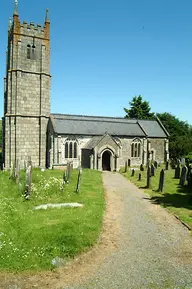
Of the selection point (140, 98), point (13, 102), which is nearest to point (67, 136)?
point (13, 102)

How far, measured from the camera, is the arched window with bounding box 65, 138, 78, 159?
112ft

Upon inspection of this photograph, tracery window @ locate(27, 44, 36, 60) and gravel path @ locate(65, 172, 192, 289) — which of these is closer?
gravel path @ locate(65, 172, 192, 289)

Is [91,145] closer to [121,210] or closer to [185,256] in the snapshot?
[121,210]

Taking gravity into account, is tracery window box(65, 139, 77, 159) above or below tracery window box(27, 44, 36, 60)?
below

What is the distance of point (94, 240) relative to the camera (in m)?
8.91

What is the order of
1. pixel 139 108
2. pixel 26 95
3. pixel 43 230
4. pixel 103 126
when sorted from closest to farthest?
pixel 43 230, pixel 26 95, pixel 103 126, pixel 139 108

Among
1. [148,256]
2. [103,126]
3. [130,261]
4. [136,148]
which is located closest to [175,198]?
[148,256]

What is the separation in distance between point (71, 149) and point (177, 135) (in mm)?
28459

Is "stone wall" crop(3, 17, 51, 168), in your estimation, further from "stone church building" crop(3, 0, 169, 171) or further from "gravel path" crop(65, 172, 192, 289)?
"gravel path" crop(65, 172, 192, 289)

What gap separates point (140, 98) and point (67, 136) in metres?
41.5

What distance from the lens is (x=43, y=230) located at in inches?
362

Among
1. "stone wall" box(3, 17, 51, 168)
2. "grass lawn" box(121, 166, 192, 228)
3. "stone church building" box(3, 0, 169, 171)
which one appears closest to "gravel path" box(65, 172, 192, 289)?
"grass lawn" box(121, 166, 192, 228)

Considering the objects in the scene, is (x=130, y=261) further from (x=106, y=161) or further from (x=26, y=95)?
(x=26, y=95)

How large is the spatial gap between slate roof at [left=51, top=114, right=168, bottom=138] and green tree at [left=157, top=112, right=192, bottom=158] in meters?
4.66
